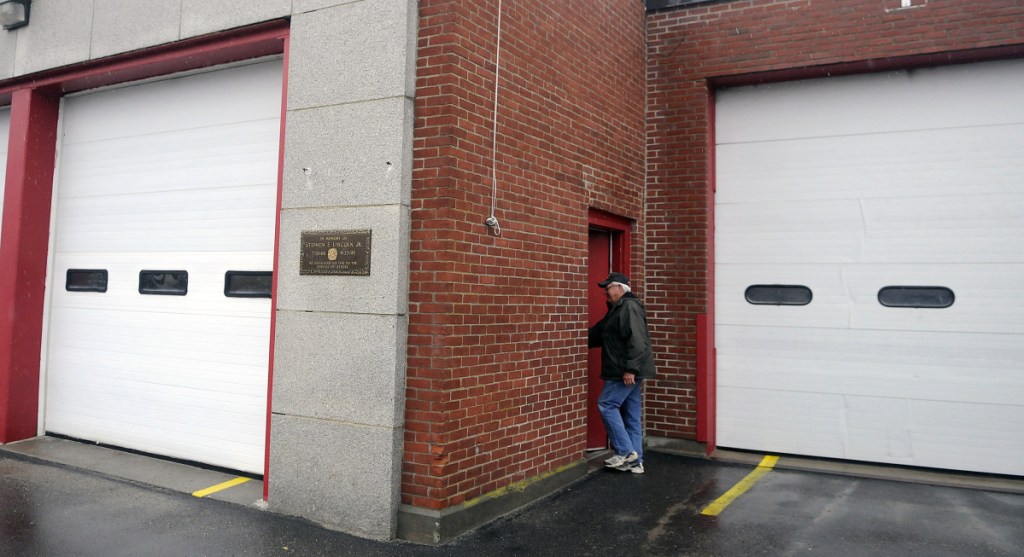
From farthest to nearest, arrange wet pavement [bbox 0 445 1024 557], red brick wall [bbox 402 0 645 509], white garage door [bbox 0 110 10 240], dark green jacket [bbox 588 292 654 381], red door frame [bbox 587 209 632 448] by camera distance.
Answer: white garage door [bbox 0 110 10 240], red door frame [bbox 587 209 632 448], dark green jacket [bbox 588 292 654 381], red brick wall [bbox 402 0 645 509], wet pavement [bbox 0 445 1024 557]

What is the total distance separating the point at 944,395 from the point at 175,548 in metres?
7.05

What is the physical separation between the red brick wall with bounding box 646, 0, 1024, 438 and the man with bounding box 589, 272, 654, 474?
1.04 m

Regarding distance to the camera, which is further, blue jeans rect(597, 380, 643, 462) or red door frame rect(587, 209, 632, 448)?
red door frame rect(587, 209, 632, 448)

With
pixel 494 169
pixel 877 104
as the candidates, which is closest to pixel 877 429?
pixel 877 104

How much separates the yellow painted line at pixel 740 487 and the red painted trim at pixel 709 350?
62 cm

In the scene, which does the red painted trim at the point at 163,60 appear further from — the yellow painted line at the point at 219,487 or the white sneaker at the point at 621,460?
the white sneaker at the point at 621,460

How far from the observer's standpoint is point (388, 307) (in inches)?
202

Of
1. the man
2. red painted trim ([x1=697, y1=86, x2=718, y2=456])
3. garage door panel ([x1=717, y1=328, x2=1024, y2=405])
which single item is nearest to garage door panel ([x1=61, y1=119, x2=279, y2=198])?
the man

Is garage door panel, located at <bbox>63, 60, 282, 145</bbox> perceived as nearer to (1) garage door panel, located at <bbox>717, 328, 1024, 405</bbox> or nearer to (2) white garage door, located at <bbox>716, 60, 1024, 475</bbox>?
(2) white garage door, located at <bbox>716, 60, 1024, 475</bbox>

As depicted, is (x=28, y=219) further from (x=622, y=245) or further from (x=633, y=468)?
(x=633, y=468)

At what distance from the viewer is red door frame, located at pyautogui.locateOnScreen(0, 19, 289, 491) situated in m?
7.57

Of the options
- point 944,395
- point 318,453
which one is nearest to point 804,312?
point 944,395

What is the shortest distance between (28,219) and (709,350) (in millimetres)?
7682

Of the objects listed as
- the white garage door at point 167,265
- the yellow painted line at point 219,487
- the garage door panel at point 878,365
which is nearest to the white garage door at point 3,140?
the white garage door at point 167,265
